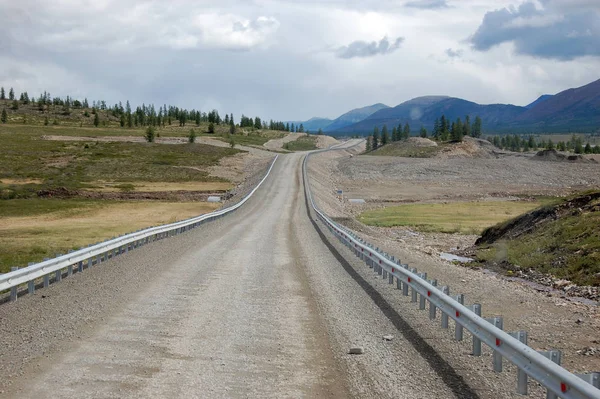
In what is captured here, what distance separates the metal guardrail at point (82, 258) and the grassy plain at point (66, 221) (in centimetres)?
275

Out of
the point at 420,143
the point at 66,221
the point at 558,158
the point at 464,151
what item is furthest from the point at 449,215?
the point at 420,143

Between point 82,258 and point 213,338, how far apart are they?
27.7 ft

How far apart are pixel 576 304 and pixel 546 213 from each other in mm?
12812

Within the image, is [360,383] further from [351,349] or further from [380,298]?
[380,298]

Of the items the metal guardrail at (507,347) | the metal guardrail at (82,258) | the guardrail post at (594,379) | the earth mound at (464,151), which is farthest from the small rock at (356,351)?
the earth mound at (464,151)

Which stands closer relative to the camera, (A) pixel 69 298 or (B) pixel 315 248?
(A) pixel 69 298

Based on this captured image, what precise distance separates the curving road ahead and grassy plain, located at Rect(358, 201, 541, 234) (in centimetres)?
2522

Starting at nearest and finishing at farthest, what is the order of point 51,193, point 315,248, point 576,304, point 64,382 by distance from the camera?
point 64,382, point 576,304, point 315,248, point 51,193

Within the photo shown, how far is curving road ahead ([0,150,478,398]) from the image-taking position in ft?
23.4

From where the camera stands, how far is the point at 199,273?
16203 mm

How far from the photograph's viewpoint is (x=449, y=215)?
50562mm

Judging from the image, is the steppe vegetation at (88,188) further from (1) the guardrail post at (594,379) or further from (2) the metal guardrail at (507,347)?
(1) the guardrail post at (594,379)

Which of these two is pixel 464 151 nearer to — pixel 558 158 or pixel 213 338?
pixel 558 158

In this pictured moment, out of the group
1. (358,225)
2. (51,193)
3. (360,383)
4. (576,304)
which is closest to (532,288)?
(576,304)
